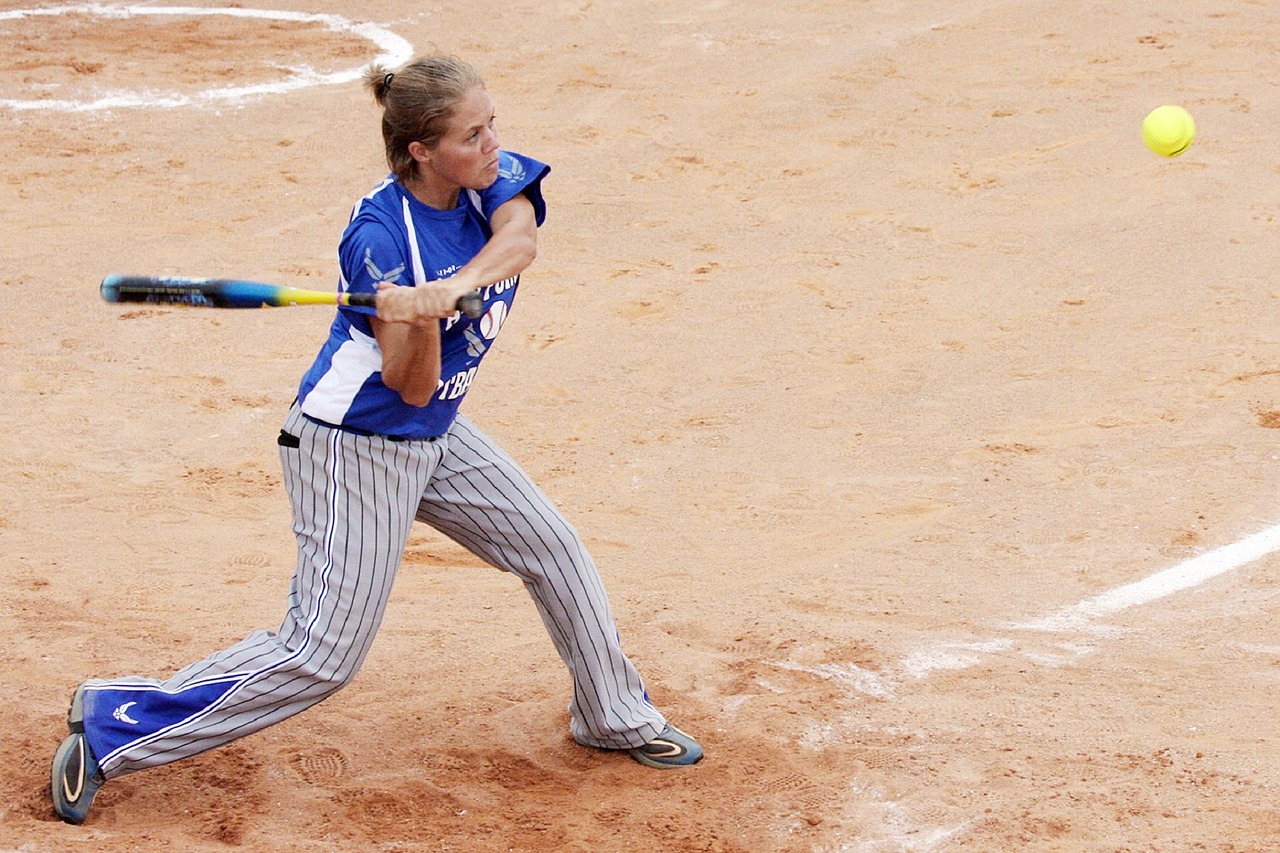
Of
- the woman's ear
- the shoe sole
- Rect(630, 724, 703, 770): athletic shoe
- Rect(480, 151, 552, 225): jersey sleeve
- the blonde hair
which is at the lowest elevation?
Rect(630, 724, 703, 770): athletic shoe

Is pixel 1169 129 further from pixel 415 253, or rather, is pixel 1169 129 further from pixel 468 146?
pixel 415 253

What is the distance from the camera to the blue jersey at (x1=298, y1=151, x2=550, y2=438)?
3520 mm

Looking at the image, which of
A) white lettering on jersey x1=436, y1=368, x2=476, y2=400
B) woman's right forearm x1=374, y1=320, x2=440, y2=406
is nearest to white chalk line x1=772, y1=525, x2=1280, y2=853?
white lettering on jersey x1=436, y1=368, x2=476, y2=400

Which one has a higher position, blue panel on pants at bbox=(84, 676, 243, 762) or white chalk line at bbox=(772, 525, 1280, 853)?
blue panel on pants at bbox=(84, 676, 243, 762)

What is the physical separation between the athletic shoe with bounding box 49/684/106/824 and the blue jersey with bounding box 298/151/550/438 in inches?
39.0

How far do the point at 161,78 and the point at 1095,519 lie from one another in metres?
7.88

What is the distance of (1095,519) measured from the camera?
18.8 ft

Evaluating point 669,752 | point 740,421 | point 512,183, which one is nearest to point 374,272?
point 512,183

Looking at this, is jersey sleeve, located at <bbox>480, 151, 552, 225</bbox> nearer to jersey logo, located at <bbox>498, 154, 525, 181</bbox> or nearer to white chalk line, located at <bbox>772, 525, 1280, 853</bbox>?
jersey logo, located at <bbox>498, 154, 525, 181</bbox>

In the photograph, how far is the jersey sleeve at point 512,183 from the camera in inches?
147

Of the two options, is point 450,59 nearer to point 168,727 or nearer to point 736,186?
point 168,727

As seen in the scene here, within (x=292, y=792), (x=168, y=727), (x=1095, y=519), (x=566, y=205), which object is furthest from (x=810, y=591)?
(x=566, y=205)

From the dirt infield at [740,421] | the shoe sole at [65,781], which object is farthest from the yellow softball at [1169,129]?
the shoe sole at [65,781]

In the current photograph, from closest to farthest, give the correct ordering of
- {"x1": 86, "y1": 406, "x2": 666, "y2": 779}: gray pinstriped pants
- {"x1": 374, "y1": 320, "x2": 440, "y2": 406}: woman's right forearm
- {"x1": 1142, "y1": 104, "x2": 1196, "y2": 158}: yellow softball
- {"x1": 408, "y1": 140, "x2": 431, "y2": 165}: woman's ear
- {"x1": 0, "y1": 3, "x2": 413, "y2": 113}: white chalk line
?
{"x1": 374, "y1": 320, "x2": 440, "y2": 406}: woman's right forearm
{"x1": 408, "y1": 140, "x2": 431, "y2": 165}: woman's ear
{"x1": 86, "y1": 406, "x2": 666, "y2": 779}: gray pinstriped pants
{"x1": 1142, "y1": 104, "x2": 1196, "y2": 158}: yellow softball
{"x1": 0, "y1": 3, "x2": 413, "y2": 113}: white chalk line
